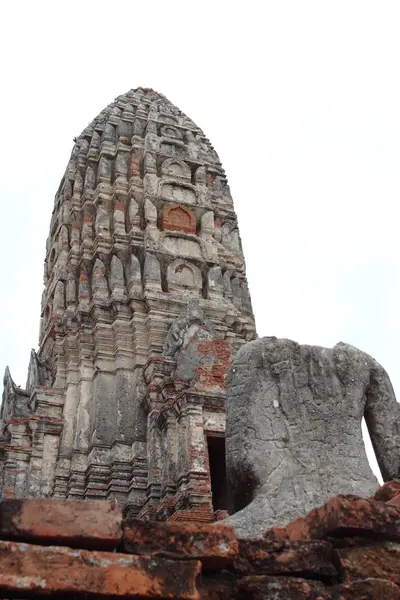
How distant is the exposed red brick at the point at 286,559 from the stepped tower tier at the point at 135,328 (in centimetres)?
906

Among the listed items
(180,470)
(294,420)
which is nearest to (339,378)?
(294,420)

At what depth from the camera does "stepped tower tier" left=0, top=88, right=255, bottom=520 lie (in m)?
14.1

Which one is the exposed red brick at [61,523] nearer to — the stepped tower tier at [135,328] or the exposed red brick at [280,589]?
the exposed red brick at [280,589]

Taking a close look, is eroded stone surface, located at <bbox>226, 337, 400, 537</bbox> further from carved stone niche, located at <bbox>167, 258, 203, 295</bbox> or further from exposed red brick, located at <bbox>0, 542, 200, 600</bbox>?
carved stone niche, located at <bbox>167, 258, 203, 295</bbox>

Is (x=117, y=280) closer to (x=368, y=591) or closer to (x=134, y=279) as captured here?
(x=134, y=279)

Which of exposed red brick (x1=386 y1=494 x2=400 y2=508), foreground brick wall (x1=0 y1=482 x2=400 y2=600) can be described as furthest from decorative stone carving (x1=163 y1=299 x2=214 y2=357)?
foreground brick wall (x1=0 y1=482 x2=400 y2=600)

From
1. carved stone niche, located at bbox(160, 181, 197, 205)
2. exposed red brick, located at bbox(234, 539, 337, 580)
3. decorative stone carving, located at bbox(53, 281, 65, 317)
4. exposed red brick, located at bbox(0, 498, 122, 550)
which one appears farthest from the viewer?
carved stone niche, located at bbox(160, 181, 197, 205)

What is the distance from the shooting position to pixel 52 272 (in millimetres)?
21438

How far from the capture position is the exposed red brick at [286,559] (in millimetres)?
3312

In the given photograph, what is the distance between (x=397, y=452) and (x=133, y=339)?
1141cm

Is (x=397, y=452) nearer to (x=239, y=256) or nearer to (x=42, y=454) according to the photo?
(x=42, y=454)

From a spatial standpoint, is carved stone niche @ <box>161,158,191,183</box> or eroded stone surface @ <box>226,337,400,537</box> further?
carved stone niche @ <box>161,158,191,183</box>

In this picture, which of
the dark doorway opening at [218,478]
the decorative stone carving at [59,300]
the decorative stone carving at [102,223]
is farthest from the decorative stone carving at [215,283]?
the dark doorway opening at [218,478]

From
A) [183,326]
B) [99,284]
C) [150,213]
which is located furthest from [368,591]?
[150,213]
